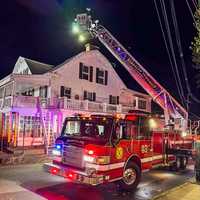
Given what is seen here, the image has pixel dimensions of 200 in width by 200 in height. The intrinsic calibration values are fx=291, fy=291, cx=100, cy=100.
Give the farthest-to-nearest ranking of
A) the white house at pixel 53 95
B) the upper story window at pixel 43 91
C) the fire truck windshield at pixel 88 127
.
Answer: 1. the upper story window at pixel 43 91
2. the white house at pixel 53 95
3. the fire truck windshield at pixel 88 127

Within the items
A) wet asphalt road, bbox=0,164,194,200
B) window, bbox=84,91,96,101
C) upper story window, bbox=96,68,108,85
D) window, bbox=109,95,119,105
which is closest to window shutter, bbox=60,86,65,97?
window, bbox=84,91,96,101

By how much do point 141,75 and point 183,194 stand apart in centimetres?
1053

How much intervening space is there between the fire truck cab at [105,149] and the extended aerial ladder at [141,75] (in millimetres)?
6899

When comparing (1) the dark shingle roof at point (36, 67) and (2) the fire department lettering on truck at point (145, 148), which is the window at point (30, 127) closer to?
(1) the dark shingle roof at point (36, 67)

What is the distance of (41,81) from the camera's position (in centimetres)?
2202

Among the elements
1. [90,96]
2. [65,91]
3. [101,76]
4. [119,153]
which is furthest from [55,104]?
[119,153]

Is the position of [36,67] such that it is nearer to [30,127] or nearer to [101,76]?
[101,76]

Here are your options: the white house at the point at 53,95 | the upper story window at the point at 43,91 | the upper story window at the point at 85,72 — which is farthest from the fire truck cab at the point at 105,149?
the upper story window at the point at 85,72

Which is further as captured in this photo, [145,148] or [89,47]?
[89,47]

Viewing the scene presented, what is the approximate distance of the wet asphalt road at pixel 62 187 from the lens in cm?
838

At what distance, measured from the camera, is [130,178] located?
380 inches

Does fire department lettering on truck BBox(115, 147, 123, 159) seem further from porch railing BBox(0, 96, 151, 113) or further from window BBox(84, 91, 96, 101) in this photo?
window BBox(84, 91, 96, 101)

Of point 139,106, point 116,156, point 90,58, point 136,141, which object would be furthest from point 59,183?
point 139,106

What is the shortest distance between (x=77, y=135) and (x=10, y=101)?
1160 cm
